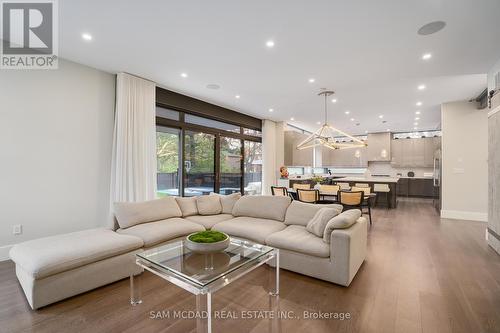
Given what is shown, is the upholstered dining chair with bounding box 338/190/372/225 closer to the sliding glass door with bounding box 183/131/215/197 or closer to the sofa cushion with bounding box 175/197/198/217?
the sofa cushion with bounding box 175/197/198/217

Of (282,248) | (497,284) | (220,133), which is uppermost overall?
(220,133)

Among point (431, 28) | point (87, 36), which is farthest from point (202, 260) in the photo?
point (431, 28)

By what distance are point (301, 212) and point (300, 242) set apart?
80cm

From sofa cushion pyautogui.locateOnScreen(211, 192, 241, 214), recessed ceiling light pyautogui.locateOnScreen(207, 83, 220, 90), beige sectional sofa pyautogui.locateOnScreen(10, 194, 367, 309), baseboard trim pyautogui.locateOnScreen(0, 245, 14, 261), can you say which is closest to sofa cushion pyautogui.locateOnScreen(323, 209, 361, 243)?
beige sectional sofa pyautogui.locateOnScreen(10, 194, 367, 309)

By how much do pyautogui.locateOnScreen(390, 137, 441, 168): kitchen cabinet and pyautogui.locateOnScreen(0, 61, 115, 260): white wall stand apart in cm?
1112

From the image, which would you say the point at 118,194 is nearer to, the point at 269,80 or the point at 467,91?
the point at 269,80

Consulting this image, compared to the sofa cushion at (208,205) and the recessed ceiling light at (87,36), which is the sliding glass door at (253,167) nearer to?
the sofa cushion at (208,205)

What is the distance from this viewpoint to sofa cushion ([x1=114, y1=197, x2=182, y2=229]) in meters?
3.42

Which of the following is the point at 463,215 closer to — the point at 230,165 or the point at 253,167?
the point at 253,167

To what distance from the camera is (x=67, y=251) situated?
2420 mm

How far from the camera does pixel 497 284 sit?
108 inches

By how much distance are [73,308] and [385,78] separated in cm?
567

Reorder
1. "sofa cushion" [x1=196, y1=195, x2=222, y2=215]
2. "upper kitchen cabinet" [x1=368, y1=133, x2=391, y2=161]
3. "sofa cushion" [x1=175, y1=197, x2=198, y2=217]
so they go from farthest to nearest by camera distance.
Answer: "upper kitchen cabinet" [x1=368, y1=133, x2=391, y2=161], "sofa cushion" [x1=196, y1=195, x2=222, y2=215], "sofa cushion" [x1=175, y1=197, x2=198, y2=217]

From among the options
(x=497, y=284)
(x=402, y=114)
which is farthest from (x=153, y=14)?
(x=402, y=114)
